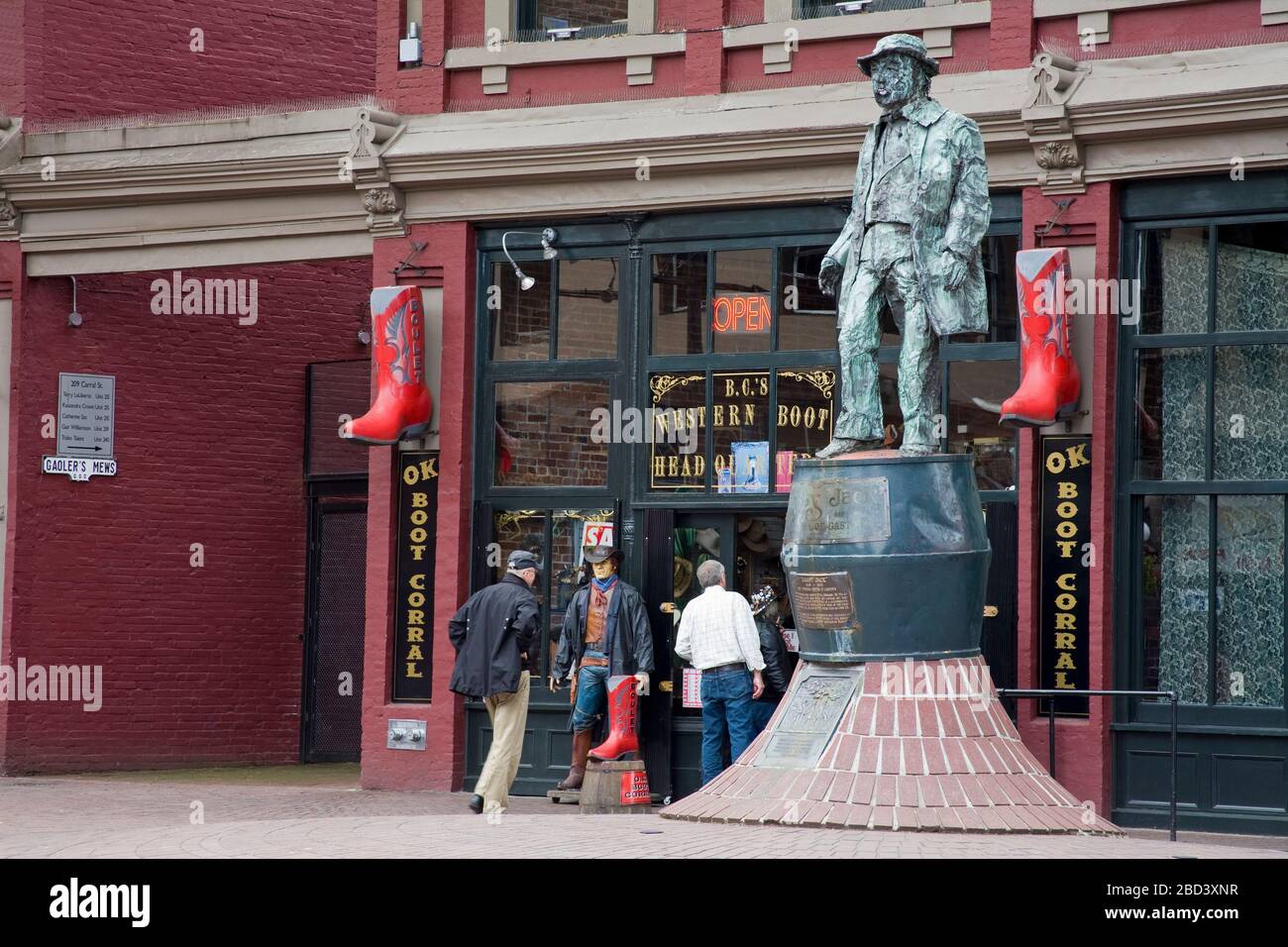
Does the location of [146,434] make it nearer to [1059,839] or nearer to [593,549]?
[593,549]

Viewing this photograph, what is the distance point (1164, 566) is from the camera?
14.0m

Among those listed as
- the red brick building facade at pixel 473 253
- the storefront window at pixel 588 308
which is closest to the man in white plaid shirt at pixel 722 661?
the red brick building facade at pixel 473 253

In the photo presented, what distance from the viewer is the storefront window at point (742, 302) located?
1527cm

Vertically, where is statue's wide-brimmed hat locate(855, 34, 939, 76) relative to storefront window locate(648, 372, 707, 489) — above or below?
above

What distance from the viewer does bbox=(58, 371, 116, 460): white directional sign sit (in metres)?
17.8

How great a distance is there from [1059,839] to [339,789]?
7664 millimetres

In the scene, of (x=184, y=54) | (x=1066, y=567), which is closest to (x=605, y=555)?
(x=1066, y=567)

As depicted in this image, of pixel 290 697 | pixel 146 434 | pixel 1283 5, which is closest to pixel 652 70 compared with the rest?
pixel 1283 5

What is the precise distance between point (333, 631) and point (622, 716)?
235 inches

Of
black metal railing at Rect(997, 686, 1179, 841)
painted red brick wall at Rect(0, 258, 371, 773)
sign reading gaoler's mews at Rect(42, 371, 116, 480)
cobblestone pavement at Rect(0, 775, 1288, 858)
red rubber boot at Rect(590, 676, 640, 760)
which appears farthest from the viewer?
sign reading gaoler's mews at Rect(42, 371, 116, 480)

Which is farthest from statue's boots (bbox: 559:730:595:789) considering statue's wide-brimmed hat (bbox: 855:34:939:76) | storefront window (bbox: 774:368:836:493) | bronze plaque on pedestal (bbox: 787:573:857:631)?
statue's wide-brimmed hat (bbox: 855:34:939:76)

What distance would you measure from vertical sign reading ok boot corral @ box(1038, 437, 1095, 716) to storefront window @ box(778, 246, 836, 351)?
1.96 m

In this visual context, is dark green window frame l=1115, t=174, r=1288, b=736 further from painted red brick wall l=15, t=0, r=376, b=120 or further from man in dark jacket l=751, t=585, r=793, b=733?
painted red brick wall l=15, t=0, r=376, b=120

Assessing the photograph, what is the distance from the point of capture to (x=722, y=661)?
14000mm
